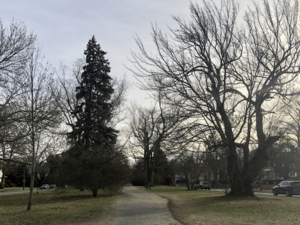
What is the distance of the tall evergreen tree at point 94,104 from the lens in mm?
34656

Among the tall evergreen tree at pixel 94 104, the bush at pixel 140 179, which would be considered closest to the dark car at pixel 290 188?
the tall evergreen tree at pixel 94 104

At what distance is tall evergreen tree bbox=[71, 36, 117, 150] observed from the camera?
3466 cm

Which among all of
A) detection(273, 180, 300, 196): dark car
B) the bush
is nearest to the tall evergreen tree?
detection(273, 180, 300, 196): dark car

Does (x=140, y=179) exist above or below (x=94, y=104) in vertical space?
below

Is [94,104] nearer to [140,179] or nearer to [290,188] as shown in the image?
[290,188]

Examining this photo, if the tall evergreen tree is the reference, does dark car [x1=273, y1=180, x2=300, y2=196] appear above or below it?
below

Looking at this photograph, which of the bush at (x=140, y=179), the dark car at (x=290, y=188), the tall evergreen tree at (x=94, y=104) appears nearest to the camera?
the dark car at (x=290, y=188)

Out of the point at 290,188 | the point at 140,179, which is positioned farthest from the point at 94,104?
the point at 140,179

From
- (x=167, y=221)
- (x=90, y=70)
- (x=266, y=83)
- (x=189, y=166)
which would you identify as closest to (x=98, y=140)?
(x=90, y=70)

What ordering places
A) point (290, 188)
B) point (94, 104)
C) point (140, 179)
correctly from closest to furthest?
point (290, 188) → point (94, 104) → point (140, 179)

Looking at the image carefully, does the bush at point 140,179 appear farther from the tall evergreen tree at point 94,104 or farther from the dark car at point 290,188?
the dark car at point 290,188

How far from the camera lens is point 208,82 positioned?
71.6 feet

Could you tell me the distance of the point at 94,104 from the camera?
35.5m

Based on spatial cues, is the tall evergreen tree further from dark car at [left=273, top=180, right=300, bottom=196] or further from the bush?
the bush
